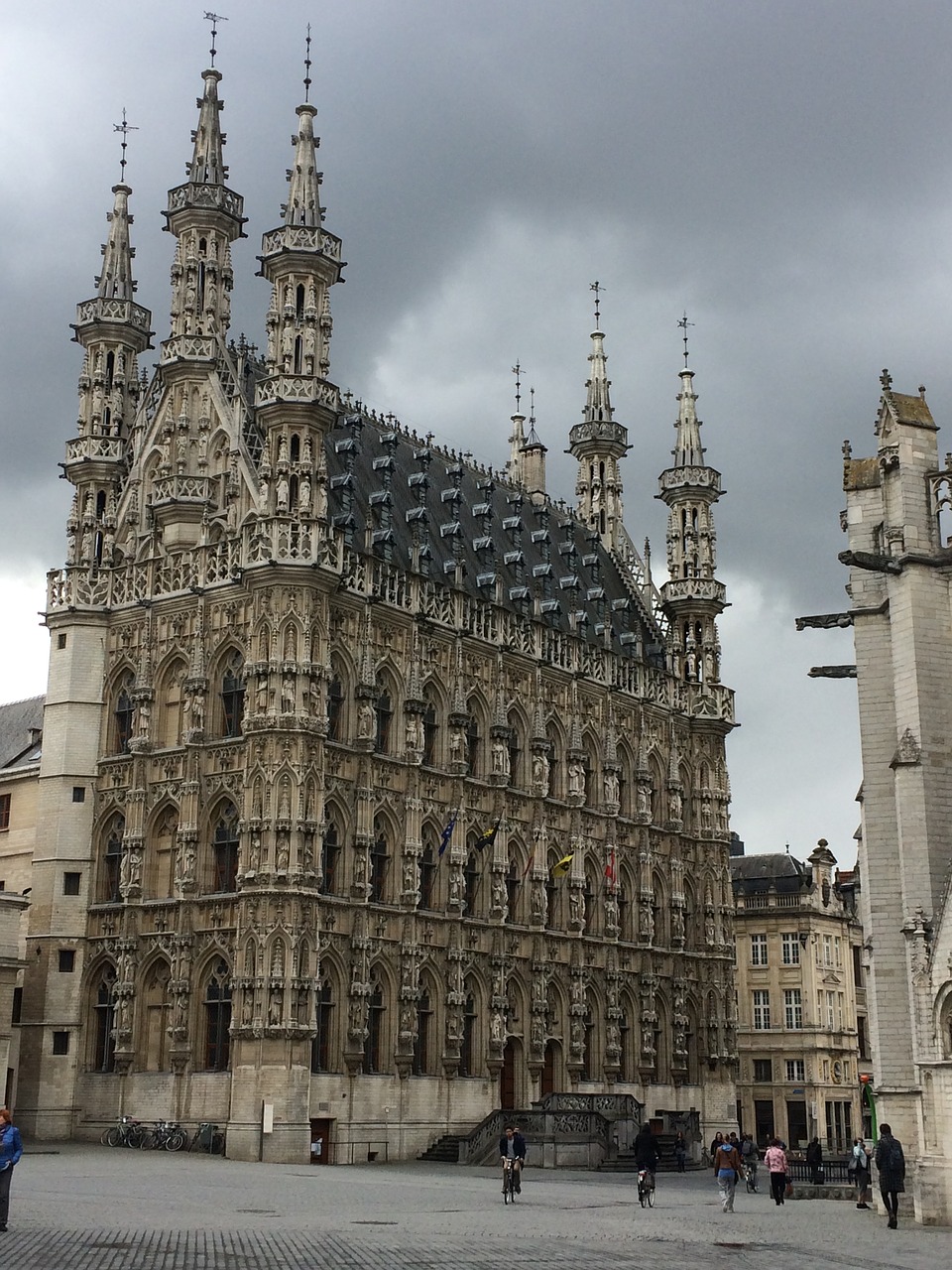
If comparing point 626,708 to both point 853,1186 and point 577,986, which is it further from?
point 853,1186

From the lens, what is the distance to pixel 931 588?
35.7 meters

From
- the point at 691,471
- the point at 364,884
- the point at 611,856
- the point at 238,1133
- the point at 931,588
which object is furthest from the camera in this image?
the point at 691,471

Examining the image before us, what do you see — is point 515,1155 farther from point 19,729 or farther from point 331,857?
point 19,729

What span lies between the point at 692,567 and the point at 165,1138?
38.5m

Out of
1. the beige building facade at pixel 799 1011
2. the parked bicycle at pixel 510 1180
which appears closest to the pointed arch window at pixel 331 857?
the parked bicycle at pixel 510 1180

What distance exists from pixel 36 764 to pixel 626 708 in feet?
84.0

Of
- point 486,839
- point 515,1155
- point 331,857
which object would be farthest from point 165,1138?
point 515,1155

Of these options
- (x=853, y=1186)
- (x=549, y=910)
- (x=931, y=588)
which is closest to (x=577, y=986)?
(x=549, y=910)

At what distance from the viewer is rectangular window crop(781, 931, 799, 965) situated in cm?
9250

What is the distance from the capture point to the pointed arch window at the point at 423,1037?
5803cm

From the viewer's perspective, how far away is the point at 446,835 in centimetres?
5962

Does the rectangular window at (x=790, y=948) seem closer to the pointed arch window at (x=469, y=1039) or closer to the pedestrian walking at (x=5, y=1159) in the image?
the pointed arch window at (x=469, y=1039)

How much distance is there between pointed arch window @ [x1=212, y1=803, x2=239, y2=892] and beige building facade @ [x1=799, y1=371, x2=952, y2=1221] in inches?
953

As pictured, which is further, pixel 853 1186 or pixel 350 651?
pixel 350 651
